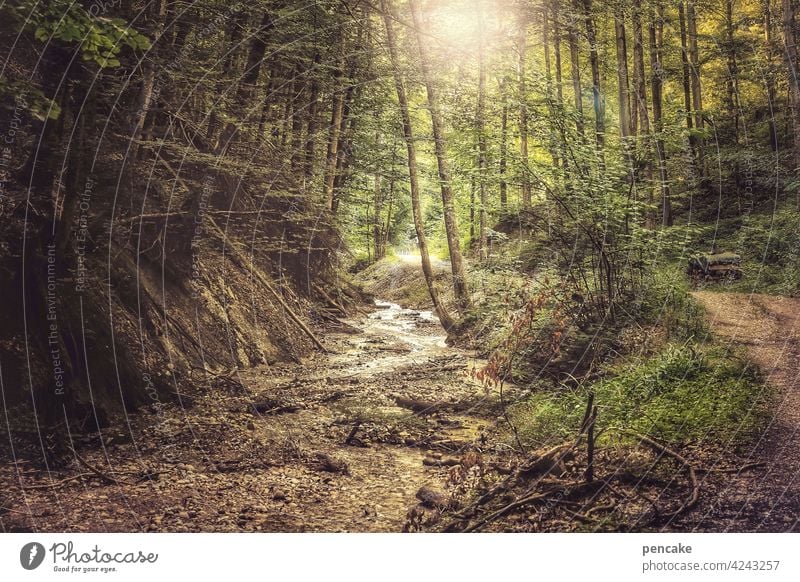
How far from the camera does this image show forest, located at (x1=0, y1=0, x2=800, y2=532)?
111 inches

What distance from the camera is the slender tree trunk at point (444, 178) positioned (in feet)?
13.2

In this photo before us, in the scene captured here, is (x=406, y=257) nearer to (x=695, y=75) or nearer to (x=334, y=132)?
(x=334, y=132)

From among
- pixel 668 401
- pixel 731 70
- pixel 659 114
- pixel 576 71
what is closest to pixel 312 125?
pixel 576 71

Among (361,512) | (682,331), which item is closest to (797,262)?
(682,331)

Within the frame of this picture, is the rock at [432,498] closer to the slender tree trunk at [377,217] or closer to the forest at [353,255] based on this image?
the forest at [353,255]

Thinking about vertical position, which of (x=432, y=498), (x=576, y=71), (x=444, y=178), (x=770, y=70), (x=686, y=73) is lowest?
(x=432, y=498)

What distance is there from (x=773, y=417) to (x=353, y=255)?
392cm

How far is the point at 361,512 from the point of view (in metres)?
2.77

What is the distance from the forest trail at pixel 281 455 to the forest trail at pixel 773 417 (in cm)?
172

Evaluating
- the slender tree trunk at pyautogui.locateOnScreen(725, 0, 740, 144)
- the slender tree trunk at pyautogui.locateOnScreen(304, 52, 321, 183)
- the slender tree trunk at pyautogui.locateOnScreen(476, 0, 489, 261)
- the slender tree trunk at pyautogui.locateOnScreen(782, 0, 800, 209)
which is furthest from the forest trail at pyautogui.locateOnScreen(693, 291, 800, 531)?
the slender tree trunk at pyautogui.locateOnScreen(304, 52, 321, 183)

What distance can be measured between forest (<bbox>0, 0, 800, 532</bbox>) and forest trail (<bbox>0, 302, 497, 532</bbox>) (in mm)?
20

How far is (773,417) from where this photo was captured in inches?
116

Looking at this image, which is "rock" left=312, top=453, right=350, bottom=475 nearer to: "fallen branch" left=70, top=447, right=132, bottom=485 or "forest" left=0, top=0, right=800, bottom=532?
"forest" left=0, top=0, right=800, bottom=532
